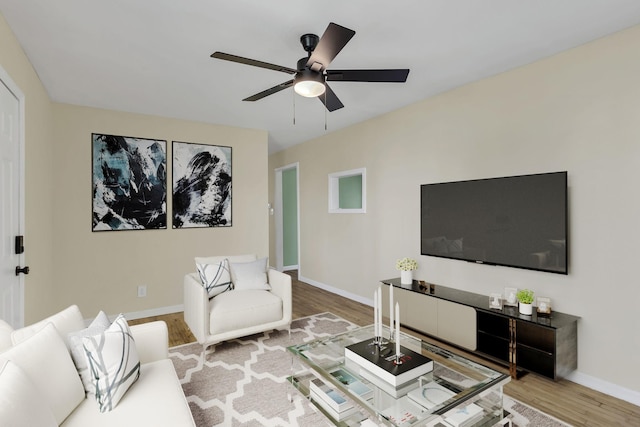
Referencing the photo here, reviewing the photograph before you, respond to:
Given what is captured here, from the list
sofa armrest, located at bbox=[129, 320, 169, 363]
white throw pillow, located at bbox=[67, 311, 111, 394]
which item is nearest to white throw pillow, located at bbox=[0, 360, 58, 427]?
white throw pillow, located at bbox=[67, 311, 111, 394]

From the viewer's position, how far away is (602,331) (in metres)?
2.37

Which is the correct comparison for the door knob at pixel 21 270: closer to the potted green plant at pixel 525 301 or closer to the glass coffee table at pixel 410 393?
the glass coffee table at pixel 410 393

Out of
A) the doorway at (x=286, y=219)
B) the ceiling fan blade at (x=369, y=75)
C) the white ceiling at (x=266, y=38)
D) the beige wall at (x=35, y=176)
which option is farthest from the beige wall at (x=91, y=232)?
the ceiling fan blade at (x=369, y=75)

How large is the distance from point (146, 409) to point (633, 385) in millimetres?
3019

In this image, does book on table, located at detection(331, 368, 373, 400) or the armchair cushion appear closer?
book on table, located at detection(331, 368, 373, 400)

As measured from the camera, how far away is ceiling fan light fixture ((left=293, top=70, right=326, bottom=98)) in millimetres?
2096

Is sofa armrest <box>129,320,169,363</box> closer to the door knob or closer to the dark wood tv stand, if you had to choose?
the door knob

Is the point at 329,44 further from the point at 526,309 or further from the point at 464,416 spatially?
the point at 526,309

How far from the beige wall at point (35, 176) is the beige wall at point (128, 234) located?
14 cm

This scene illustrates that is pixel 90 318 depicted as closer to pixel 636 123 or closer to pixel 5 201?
pixel 5 201

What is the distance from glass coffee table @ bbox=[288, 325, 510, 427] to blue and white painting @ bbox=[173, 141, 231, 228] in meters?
2.79

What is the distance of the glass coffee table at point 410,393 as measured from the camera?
160 centimetres

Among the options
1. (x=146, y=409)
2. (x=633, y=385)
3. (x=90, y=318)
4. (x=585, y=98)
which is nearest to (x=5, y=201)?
(x=146, y=409)

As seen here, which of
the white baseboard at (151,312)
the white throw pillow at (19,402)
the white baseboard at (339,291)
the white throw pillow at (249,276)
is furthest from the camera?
the white baseboard at (339,291)
